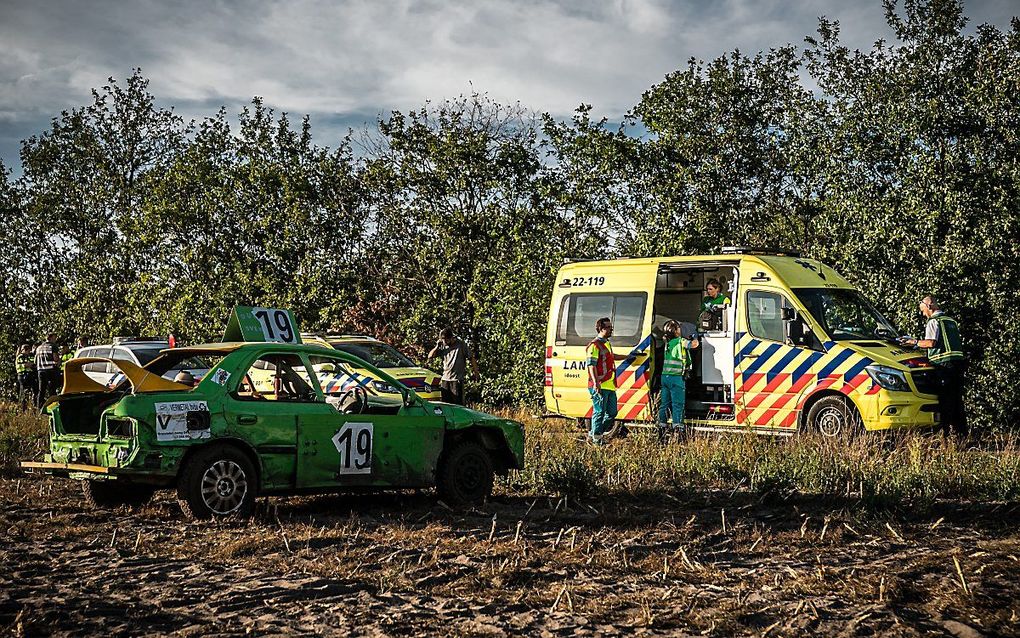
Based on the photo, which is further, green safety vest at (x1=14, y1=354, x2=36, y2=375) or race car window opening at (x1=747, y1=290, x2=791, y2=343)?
green safety vest at (x1=14, y1=354, x2=36, y2=375)

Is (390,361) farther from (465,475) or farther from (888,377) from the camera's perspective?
(465,475)

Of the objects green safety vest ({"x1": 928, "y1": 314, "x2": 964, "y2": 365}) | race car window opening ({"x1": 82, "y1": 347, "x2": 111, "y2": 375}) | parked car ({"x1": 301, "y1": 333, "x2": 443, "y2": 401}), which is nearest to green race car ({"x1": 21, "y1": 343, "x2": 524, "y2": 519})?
green safety vest ({"x1": 928, "y1": 314, "x2": 964, "y2": 365})

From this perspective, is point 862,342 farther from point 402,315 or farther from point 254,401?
point 402,315

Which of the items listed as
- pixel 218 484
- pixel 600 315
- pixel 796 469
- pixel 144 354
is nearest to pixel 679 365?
pixel 600 315

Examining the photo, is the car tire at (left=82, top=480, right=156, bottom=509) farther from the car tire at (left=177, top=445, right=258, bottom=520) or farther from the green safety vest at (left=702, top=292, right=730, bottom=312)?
the green safety vest at (left=702, top=292, right=730, bottom=312)

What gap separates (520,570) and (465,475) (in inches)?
133

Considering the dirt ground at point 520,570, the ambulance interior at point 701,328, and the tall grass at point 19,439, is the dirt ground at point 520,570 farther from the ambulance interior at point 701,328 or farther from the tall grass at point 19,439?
the ambulance interior at point 701,328

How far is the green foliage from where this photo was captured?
18500 mm

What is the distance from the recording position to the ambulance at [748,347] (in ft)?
46.2

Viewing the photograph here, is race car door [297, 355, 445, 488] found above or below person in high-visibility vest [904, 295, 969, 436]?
below

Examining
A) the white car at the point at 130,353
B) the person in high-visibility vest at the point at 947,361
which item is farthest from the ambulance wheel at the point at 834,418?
the white car at the point at 130,353

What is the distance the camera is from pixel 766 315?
15.1 meters

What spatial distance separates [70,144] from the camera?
36.6m

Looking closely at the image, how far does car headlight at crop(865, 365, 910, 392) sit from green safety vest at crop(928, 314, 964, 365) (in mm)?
1120
